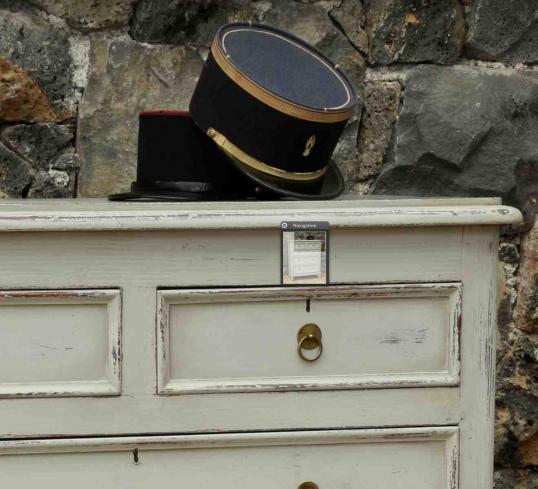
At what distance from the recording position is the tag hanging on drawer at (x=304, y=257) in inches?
57.6

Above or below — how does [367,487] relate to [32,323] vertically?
below

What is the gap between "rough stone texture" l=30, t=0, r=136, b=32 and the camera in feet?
6.57

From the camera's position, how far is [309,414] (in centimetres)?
150

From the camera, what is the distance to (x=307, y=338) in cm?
148

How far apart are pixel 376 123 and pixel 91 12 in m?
0.65

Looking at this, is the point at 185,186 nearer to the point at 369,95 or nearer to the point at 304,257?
the point at 304,257

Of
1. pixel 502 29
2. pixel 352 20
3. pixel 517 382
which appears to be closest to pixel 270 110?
pixel 352 20

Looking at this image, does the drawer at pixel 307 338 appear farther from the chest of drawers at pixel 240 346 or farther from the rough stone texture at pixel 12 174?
the rough stone texture at pixel 12 174

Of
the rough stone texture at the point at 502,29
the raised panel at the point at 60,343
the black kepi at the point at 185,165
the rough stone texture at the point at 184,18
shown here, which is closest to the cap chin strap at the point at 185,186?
the black kepi at the point at 185,165

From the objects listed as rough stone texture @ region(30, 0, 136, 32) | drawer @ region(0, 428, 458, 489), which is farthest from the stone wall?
drawer @ region(0, 428, 458, 489)

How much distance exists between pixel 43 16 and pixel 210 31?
0.35 meters

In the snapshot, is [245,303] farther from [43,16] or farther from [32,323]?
[43,16]

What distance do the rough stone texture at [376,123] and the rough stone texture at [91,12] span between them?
55 cm

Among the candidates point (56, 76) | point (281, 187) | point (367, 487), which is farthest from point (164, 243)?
point (56, 76)
